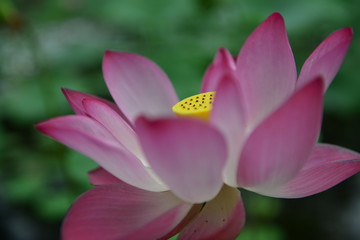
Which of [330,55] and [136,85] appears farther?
[136,85]

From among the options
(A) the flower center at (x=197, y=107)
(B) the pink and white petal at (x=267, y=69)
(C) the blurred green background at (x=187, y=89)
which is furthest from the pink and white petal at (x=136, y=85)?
(C) the blurred green background at (x=187, y=89)

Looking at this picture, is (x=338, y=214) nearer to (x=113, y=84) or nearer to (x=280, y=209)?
(x=280, y=209)

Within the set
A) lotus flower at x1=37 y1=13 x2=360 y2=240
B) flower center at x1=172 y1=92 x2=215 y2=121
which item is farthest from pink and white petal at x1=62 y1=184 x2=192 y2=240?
flower center at x1=172 y1=92 x2=215 y2=121

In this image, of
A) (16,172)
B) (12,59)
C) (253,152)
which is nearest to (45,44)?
(12,59)

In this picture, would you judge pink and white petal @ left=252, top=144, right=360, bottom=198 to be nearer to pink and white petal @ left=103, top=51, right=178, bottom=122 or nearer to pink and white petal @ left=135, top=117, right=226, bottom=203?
pink and white petal @ left=135, top=117, right=226, bottom=203

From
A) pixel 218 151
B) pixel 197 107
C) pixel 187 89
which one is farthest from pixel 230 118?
pixel 187 89

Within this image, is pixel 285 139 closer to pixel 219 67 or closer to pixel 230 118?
pixel 230 118
